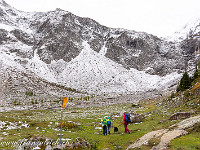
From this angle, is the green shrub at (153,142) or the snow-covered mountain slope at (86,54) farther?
the snow-covered mountain slope at (86,54)

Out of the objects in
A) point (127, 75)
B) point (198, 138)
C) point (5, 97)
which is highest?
point (127, 75)

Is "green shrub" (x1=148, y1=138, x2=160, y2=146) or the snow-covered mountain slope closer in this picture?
"green shrub" (x1=148, y1=138, x2=160, y2=146)

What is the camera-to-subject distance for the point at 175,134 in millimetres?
12570

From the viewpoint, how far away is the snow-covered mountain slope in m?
125

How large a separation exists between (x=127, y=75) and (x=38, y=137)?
133 meters

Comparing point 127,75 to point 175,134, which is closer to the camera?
point 175,134

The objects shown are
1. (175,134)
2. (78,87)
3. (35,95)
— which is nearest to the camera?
(175,134)

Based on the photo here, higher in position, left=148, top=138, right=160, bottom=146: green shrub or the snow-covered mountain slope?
the snow-covered mountain slope

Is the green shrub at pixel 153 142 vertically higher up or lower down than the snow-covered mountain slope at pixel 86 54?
lower down

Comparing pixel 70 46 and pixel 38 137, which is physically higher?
pixel 70 46

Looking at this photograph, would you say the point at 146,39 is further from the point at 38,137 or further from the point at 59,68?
the point at 38,137

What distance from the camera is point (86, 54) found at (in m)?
155

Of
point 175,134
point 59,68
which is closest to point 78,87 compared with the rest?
point 59,68

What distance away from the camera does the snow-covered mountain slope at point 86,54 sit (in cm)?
12519
